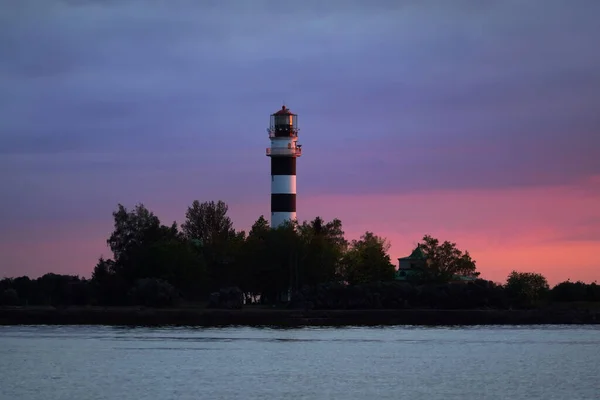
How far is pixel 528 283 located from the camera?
11269 cm

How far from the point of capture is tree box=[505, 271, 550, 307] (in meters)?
111

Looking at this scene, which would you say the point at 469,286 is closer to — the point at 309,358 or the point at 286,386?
the point at 309,358

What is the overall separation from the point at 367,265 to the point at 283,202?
10359 millimetres

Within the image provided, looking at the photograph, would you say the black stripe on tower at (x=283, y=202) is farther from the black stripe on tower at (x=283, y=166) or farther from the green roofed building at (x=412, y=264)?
the green roofed building at (x=412, y=264)

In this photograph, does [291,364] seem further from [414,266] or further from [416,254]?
[416,254]

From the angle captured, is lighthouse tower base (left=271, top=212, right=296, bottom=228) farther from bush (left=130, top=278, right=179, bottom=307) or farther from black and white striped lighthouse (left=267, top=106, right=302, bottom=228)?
bush (left=130, top=278, right=179, bottom=307)

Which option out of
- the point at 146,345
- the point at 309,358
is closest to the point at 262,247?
the point at 146,345

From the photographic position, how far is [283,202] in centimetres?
11112

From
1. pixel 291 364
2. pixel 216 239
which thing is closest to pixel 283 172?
pixel 216 239

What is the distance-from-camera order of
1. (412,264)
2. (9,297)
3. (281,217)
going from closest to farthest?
(9,297)
(281,217)
(412,264)

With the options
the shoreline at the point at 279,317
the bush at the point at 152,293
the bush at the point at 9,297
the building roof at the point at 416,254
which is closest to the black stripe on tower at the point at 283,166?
the shoreline at the point at 279,317

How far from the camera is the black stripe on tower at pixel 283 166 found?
110 m

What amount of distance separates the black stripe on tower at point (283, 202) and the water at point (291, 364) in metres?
20.4

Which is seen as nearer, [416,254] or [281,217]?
[281,217]
